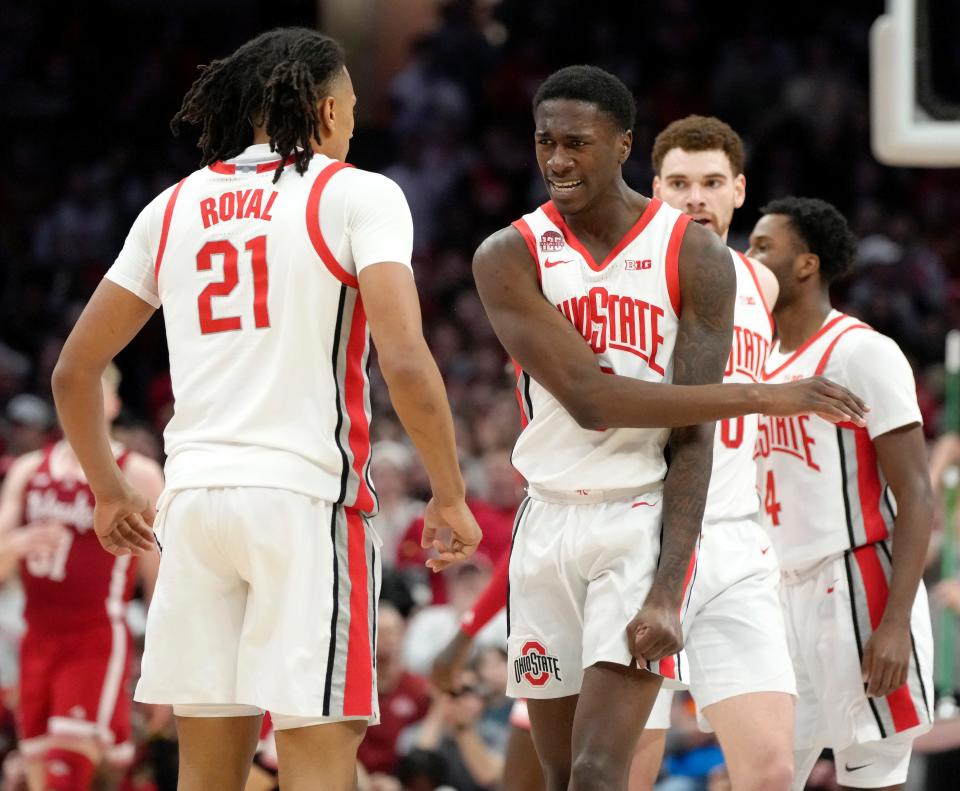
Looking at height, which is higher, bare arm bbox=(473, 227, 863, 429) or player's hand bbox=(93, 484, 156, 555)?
bare arm bbox=(473, 227, 863, 429)

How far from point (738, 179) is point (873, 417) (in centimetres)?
96

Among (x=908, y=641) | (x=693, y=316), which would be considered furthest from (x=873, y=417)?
(x=693, y=316)

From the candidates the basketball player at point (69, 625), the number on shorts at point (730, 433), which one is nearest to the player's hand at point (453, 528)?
the number on shorts at point (730, 433)

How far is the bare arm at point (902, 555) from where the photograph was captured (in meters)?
4.85

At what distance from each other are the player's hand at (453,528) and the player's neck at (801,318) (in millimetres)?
1973

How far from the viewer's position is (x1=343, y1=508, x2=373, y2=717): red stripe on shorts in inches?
145

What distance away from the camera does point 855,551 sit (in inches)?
200

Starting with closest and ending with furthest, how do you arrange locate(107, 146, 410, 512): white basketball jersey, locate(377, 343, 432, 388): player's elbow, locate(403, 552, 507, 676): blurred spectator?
locate(377, 343, 432, 388): player's elbow → locate(107, 146, 410, 512): white basketball jersey → locate(403, 552, 507, 676): blurred spectator

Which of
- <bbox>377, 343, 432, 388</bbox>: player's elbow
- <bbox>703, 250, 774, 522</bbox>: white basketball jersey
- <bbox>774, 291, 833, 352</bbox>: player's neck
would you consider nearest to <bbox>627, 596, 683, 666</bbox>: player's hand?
<bbox>703, 250, 774, 522</bbox>: white basketball jersey

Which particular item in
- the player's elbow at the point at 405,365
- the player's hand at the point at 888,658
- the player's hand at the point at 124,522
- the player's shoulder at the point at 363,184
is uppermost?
the player's shoulder at the point at 363,184

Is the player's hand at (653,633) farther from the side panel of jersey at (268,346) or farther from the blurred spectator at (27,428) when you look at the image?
the blurred spectator at (27,428)

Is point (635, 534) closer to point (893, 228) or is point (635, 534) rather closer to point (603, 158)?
point (603, 158)

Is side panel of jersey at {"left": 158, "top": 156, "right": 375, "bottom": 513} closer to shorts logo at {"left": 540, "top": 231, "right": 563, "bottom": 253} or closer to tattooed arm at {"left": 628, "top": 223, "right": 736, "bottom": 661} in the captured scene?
shorts logo at {"left": 540, "top": 231, "right": 563, "bottom": 253}

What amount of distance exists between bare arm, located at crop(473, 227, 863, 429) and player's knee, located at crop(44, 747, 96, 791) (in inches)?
182
